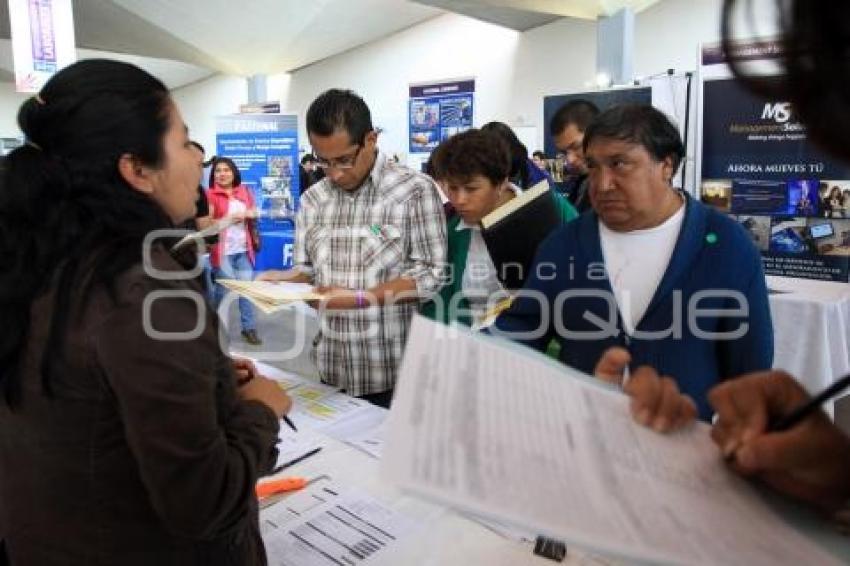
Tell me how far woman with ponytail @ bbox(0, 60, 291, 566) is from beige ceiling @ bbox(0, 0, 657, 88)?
330 inches

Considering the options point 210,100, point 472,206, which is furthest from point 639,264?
point 210,100

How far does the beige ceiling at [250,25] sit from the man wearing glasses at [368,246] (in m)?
Result: 7.28

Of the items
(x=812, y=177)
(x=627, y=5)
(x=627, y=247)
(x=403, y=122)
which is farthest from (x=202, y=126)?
(x=627, y=247)

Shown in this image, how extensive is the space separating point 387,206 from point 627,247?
0.73 m

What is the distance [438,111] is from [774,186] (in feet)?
15.8

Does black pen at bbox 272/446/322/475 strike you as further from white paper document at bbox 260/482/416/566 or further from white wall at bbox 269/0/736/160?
white wall at bbox 269/0/736/160

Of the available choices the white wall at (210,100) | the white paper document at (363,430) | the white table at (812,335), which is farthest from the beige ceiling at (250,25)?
the white paper document at (363,430)

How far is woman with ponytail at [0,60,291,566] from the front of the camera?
2.26 feet

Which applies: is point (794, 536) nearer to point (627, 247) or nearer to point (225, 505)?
point (225, 505)

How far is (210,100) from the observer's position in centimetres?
1645

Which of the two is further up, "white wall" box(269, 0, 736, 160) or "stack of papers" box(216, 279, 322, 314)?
"white wall" box(269, 0, 736, 160)

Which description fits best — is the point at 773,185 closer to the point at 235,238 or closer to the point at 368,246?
the point at 368,246

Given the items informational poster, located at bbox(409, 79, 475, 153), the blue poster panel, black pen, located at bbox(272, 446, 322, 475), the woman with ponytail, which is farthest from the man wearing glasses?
informational poster, located at bbox(409, 79, 475, 153)

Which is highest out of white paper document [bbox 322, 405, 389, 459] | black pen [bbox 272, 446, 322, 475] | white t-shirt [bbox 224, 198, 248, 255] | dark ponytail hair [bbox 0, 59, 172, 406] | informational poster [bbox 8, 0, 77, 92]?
informational poster [bbox 8, 0, 77, 92]
